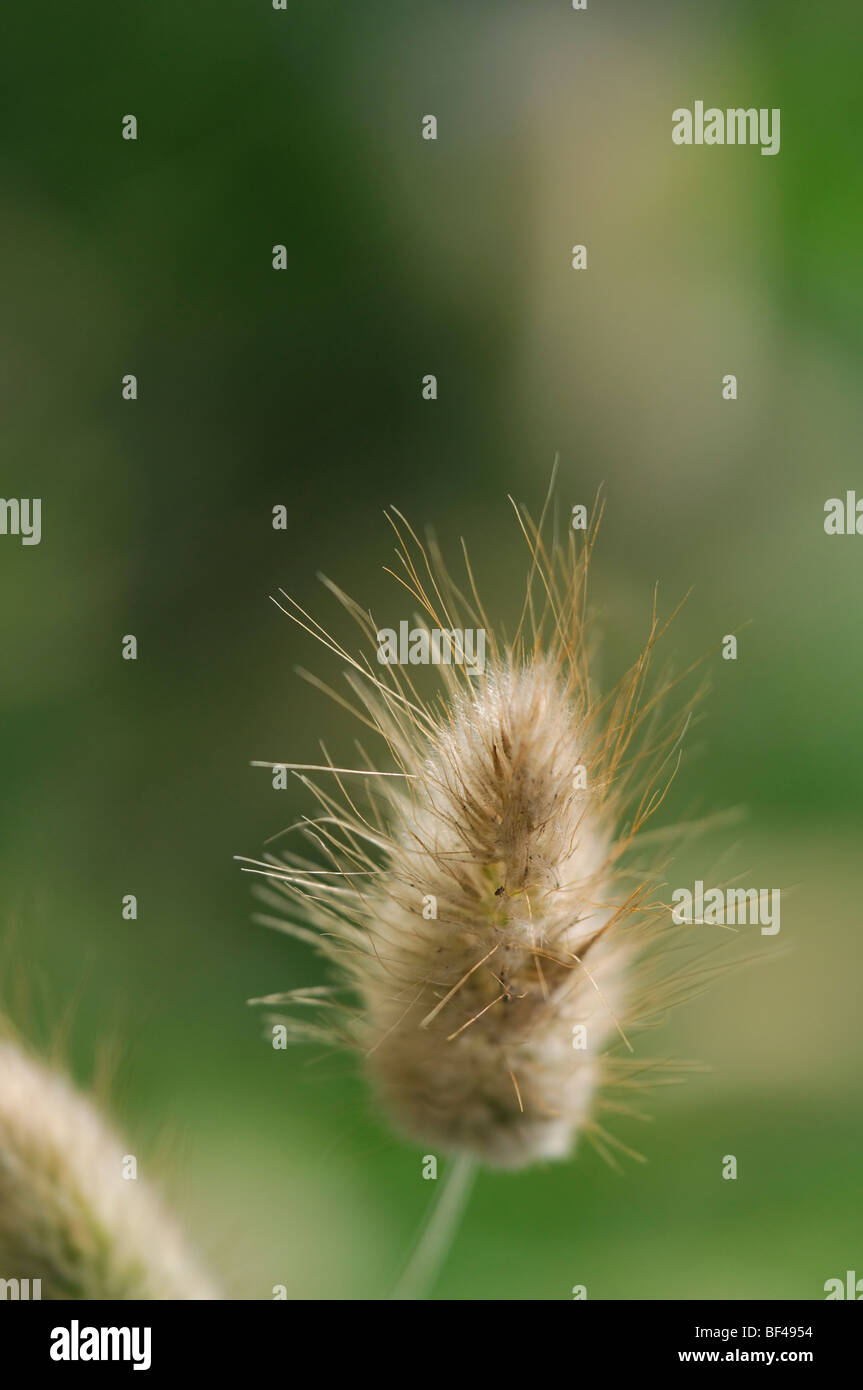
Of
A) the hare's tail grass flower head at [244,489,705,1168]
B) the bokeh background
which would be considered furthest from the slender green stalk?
the bokeh background

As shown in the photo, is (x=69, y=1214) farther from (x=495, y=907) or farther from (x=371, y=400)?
(x=371, y=400)

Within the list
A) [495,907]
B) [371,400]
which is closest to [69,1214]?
[495,907]

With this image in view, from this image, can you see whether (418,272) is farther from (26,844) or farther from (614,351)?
(26,844)

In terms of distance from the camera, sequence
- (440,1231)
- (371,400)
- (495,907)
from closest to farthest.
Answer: (495,907), (440,1231), (371,400)

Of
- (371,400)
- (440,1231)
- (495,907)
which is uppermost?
(371,400)

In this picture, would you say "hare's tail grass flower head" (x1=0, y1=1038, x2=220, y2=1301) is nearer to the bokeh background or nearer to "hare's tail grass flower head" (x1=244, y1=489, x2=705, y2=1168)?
"hare's tail grass flower head" (x1=244, y1=489, x2=705, y2=1168)

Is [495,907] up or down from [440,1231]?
up

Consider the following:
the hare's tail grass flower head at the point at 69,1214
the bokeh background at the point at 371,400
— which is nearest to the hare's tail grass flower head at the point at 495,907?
the hare's tail grass flower head at the point at 69,1214
